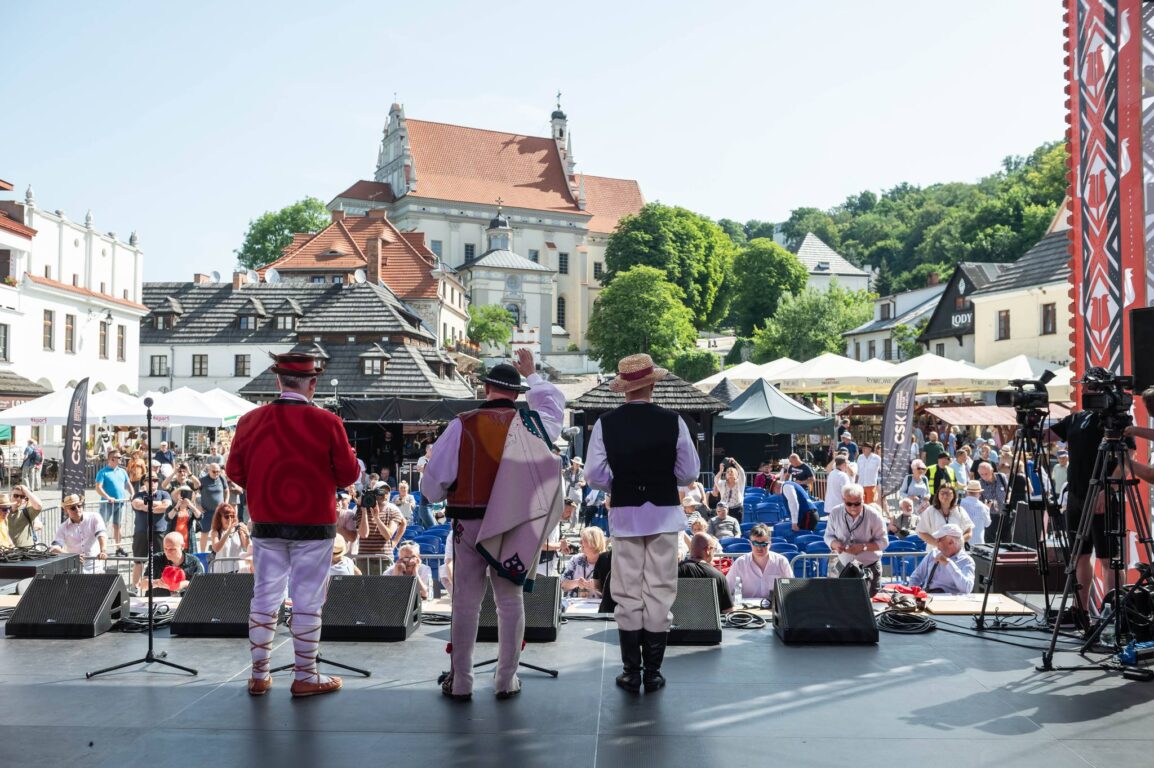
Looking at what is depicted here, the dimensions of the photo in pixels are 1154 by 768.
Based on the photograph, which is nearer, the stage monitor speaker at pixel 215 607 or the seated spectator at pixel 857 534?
the stage monitor speaker at pixel 215 607

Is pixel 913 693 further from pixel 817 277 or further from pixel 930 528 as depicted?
pixel 817 277

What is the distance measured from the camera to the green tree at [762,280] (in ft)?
279

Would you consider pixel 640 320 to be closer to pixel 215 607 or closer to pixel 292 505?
pixel 215 607

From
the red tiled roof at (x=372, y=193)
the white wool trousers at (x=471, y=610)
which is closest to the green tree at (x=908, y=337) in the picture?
the red tiled roof at (x=372, y=193)

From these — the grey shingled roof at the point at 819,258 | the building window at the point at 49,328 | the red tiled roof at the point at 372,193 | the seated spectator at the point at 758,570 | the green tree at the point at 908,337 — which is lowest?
the seated spectator at the point at 758,570

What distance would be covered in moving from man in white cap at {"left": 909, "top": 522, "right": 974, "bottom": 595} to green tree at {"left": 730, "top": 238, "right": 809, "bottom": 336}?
75.8m

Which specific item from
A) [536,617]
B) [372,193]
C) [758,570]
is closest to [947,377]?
[758,570]

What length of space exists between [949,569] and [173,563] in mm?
7512

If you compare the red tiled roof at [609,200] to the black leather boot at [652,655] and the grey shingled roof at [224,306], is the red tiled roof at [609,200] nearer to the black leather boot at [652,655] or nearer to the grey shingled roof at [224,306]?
the grey shingled roof at [224,306]

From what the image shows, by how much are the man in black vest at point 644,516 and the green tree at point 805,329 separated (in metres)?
64.4

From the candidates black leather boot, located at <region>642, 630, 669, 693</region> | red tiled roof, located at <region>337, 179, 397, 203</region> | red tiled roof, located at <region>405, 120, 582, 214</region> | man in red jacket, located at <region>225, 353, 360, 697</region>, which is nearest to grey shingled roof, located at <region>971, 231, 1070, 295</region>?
black leather boot, located at <region>642, 630, 669, 693</region>

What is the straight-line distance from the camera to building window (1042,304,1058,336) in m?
40.6

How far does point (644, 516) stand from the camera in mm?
5727

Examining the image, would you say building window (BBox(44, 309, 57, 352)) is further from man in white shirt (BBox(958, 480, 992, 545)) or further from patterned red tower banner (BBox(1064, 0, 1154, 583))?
patterned red tower banner (BBox(1064, 0, 1154, 583))
